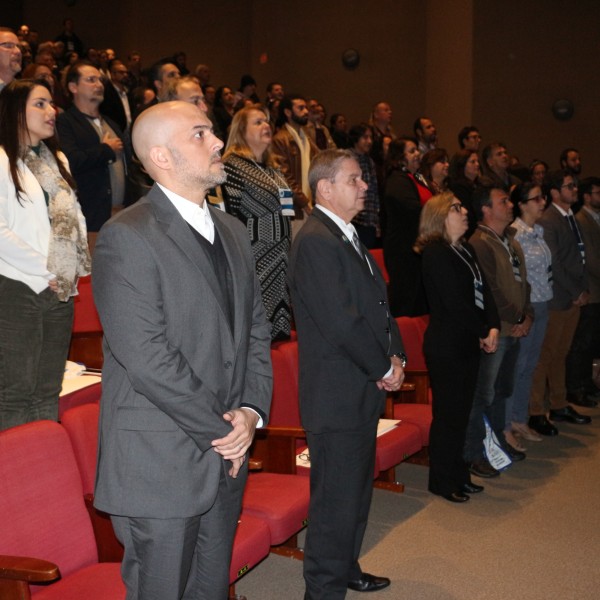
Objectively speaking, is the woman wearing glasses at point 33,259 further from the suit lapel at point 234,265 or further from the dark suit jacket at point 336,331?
the suit lapel at point 234,265

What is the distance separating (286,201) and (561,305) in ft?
8.05

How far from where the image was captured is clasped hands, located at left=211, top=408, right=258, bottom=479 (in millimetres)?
1900

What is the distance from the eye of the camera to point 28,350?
3008 mm

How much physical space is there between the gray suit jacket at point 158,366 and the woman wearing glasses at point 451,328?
2107mm

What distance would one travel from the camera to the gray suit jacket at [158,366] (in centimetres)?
183

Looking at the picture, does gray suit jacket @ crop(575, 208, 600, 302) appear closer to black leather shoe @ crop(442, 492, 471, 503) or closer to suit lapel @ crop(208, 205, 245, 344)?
black leather shoe @ crop(442, 492, 471, 503)

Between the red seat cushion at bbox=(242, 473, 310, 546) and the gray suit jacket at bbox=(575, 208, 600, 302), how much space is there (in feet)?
11.9

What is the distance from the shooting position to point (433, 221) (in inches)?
157

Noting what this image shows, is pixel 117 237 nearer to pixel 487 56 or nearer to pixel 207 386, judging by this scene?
pixel 207 386

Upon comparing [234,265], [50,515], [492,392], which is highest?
[234,265]

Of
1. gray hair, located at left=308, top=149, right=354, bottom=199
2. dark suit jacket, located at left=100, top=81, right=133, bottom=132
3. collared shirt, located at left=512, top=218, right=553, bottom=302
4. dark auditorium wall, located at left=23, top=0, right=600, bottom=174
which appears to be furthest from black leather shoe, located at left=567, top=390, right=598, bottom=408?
dark auditorium wall, located at left=23, top=0, right=600, bottom=174

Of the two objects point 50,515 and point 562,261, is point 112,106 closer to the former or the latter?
point 562,261

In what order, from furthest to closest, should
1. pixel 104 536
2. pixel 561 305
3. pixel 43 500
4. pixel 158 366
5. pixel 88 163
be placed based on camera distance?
1. pixel 561 305
2. pixel 88 163
3. pixel 104 536
4. pixel 43 500
5. pixel 158 366

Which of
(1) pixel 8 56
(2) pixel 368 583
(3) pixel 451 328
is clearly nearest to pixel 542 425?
(3) pixel 451 328
